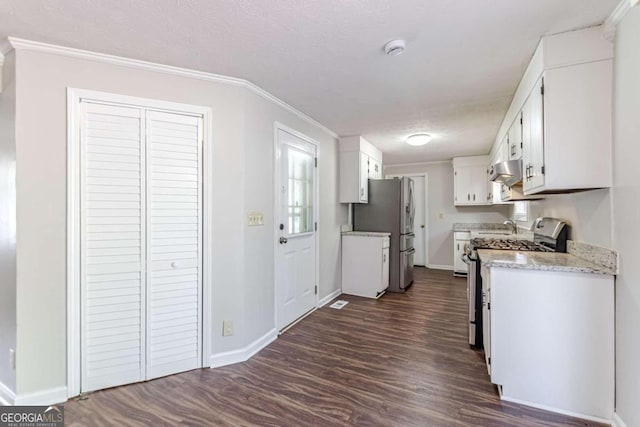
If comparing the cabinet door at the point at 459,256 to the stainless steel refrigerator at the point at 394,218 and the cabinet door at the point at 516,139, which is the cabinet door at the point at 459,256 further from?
the cabinet door at the point at 516,139

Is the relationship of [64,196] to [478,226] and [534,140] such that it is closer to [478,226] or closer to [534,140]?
[534,140]

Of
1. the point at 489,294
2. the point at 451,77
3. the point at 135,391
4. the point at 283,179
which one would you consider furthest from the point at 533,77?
the point at 135,391

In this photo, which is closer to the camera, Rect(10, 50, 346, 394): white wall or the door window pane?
Rect(10, 50, 346, 394): white wall

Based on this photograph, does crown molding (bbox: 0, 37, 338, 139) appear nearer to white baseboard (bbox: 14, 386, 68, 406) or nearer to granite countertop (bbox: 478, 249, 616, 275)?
white baseboard (bbox: 14, 386, 68, 406)

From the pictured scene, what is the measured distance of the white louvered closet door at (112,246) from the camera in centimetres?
198

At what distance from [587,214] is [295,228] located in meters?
2.50

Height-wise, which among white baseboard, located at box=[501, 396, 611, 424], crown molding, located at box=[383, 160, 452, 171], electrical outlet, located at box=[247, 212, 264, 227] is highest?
crown molding, located at box=[383, 160, 452, 171]

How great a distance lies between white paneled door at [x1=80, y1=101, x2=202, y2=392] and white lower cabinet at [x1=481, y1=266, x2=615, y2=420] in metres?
2.22

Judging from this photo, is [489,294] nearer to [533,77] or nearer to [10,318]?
[533,77]

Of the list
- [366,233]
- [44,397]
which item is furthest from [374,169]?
[44,397]

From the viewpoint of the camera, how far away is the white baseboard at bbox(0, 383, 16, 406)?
1.85 meters

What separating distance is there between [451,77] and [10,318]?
3608mm

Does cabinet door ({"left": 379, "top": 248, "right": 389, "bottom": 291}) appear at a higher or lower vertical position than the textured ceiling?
lower

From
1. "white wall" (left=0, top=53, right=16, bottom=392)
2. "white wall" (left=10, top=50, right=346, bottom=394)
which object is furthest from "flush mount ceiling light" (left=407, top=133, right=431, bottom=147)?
"white wall" (left=0, top=53, right=16, bottom=392)
